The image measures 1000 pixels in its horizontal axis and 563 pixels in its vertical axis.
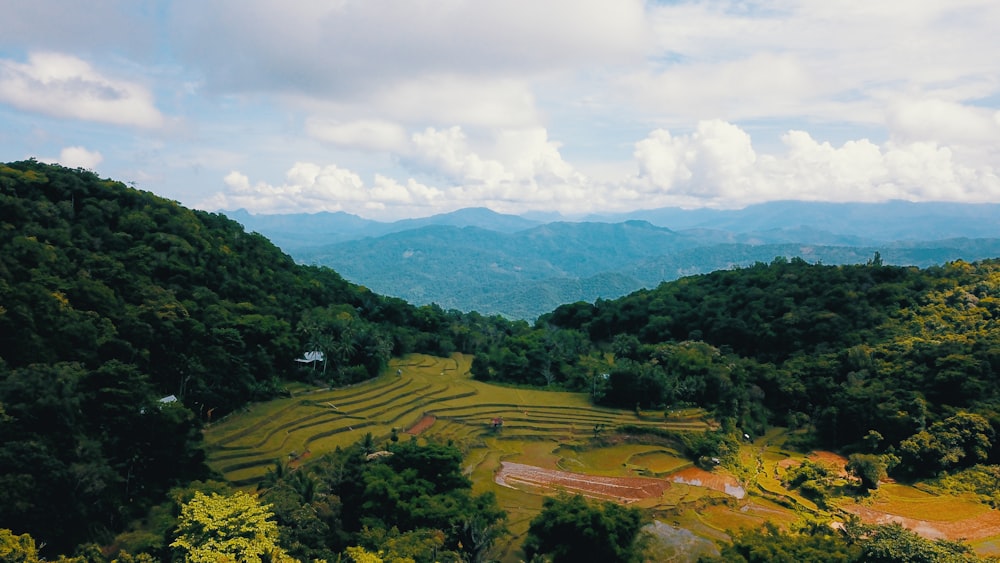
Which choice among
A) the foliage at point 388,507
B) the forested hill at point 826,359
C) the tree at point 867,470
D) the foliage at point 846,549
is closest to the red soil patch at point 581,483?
→ the foliage at point 388,507

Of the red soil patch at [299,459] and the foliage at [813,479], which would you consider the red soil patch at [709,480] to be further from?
the red soil patch at [299,459]

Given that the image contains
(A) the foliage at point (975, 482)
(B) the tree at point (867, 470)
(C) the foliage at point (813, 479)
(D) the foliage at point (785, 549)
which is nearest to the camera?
(D) the foliage at point (785, 549)

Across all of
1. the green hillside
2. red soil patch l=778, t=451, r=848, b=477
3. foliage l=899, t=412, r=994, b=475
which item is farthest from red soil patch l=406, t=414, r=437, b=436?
foliage l=899, t=412, r=994, b=475

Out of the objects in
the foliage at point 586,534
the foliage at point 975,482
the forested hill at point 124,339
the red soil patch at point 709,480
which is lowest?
the red soil patch at point 709,480

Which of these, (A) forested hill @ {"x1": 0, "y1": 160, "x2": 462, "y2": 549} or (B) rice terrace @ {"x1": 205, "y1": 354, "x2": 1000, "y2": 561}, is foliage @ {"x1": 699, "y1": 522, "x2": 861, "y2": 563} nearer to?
(B) rice terrace @ {"x1": 205, "y1": 354, "x2": 1000, "y2": 561}

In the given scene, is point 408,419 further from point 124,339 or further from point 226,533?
point 226,533

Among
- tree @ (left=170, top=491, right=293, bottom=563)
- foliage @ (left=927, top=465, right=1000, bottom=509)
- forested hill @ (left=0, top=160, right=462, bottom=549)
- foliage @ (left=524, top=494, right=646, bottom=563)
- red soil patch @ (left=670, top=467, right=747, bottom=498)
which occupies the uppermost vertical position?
forested hill @ (left=0, top=160, right=462, bottom=549)

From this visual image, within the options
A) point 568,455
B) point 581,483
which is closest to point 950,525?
point 581,483
